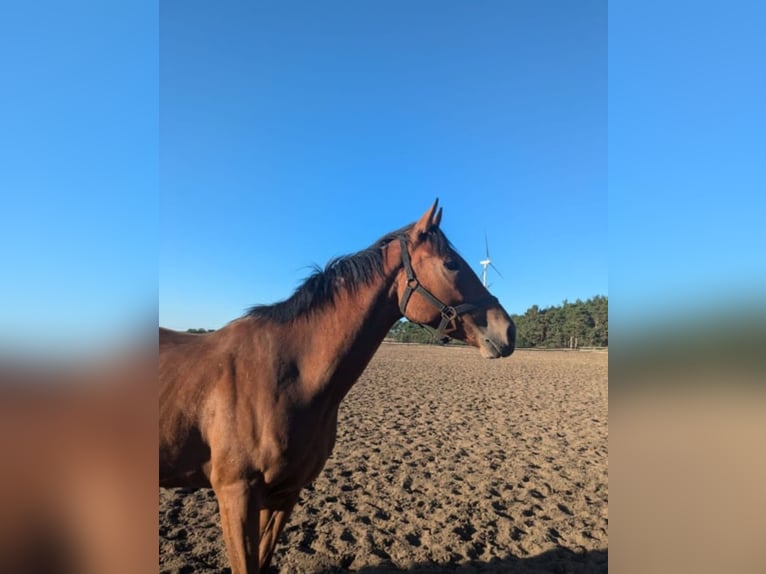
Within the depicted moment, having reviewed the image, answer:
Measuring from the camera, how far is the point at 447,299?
278 cm

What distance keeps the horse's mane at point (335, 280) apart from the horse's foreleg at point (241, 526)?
1.07 meters

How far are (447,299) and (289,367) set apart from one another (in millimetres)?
1120

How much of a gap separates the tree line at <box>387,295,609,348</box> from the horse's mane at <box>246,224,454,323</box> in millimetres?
40721

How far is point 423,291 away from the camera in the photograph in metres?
2.78

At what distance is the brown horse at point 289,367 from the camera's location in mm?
2455
